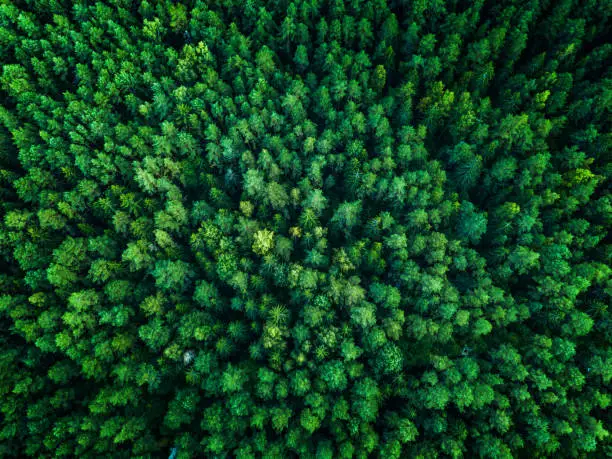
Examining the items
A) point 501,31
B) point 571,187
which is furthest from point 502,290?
point 501,31

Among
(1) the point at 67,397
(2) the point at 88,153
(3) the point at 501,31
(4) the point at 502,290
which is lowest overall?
(1) the point at 67,397

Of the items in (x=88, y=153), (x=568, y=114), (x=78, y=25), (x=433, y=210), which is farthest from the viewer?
(x=78, y=25)

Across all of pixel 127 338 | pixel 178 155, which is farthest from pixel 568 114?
pixel 127 338

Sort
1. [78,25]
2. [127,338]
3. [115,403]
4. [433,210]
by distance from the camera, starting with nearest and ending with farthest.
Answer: [115,403] → [127,338] → [433,210] → [78,25]

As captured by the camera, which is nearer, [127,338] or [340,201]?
[127,338]

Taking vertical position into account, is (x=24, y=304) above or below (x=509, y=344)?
below

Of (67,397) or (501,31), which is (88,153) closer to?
(67,397)
